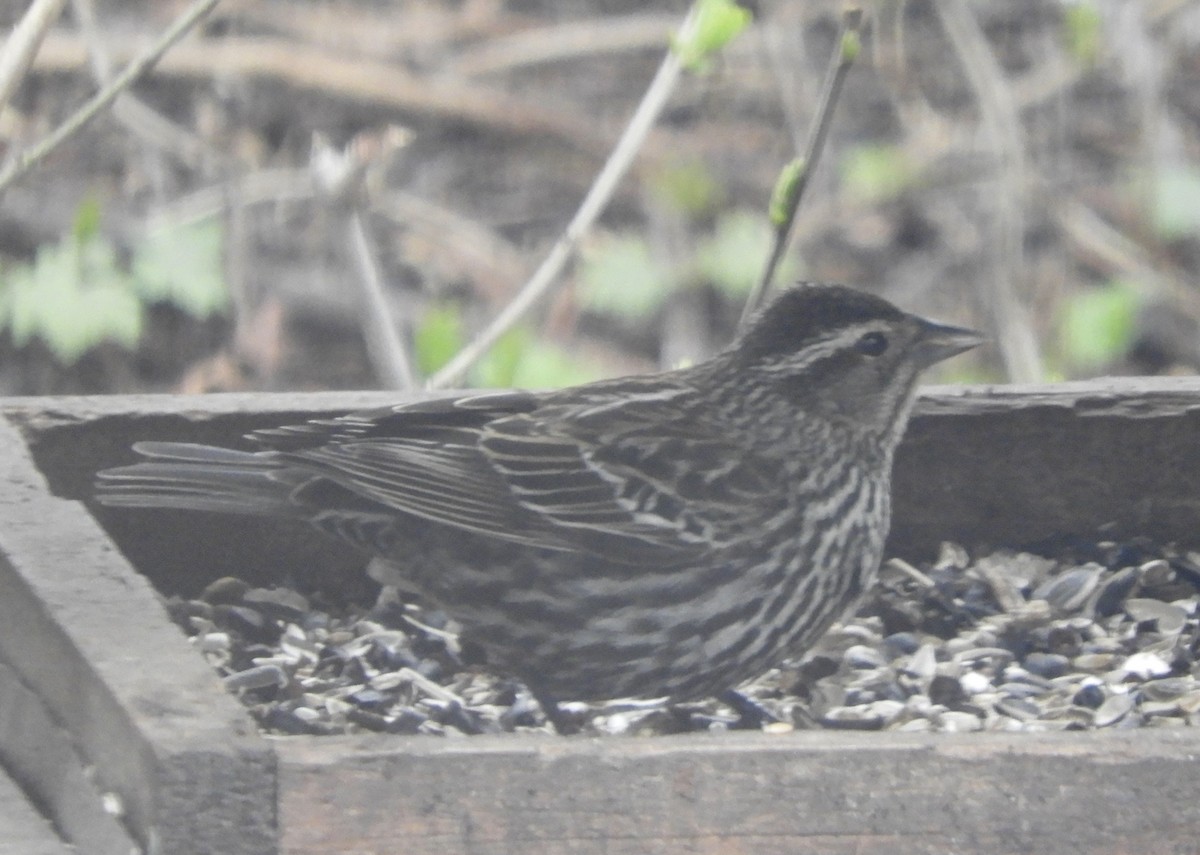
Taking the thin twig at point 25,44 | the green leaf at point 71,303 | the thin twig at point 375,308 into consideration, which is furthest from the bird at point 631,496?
the green leaf at point 71,303

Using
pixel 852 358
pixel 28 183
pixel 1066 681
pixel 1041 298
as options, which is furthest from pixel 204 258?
pixel 1066 681

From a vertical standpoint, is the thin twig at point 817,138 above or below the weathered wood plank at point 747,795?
above

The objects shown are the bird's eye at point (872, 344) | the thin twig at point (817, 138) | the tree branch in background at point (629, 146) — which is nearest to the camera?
the thin twig at point (817, 138)

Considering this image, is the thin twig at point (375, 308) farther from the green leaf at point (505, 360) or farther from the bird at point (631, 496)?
the bird at point (631, 496)

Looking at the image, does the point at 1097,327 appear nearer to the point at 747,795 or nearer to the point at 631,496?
the point at 631,496

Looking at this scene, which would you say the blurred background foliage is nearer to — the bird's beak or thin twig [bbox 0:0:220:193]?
the bird's beak

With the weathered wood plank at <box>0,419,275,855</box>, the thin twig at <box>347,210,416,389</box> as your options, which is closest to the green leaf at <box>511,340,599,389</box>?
the thin twig at <box>347,210,416,389</box>

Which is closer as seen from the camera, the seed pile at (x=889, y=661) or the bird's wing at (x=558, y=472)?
the seed pile at (x=889, y=661)

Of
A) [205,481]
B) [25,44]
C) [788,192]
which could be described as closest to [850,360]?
[788,192]
